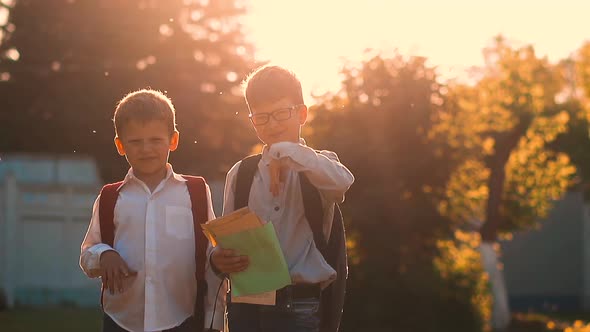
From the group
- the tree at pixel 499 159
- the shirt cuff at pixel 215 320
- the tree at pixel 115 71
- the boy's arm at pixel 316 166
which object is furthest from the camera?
the tree at pixel 115 71

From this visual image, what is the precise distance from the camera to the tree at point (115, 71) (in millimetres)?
24688

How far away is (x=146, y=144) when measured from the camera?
4.79m

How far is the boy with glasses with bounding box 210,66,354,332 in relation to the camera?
4574 mm

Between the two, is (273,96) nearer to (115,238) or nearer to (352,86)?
(115,238)

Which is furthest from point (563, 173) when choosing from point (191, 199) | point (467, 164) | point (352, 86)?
point (191, 199)

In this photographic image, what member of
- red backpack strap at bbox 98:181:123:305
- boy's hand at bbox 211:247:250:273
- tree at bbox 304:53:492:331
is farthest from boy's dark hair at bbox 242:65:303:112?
tree at bbox 304:53:492:331

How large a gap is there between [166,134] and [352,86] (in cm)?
1067

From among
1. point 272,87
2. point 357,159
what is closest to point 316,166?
point 272,87

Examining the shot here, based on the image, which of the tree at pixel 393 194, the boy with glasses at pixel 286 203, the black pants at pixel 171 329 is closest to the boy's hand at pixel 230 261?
the boy with glasses at pixel 286 203

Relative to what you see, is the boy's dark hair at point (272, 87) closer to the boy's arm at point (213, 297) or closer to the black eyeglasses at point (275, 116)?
the black eyeglasses at point (275, 116)

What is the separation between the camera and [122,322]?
15.8ft

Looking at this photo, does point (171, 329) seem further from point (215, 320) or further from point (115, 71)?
point (115, 71)

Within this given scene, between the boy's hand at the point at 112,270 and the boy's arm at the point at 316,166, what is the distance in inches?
30.0

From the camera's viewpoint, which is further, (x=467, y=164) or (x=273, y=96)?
(x=467, y=164)
